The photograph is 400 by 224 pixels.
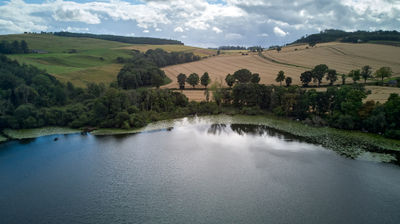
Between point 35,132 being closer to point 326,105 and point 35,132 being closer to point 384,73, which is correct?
point 326,105

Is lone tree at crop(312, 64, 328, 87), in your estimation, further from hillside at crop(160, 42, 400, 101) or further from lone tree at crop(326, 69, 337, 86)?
hillside at crop(160, 42, 400, 101)

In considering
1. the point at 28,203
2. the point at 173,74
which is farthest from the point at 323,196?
the point at 173,74

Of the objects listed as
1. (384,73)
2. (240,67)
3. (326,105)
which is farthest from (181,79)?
(384,73)

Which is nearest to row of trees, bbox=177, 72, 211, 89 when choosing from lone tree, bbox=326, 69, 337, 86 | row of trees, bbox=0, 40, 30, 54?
lone tree, bbox=326, 69, 337, 86

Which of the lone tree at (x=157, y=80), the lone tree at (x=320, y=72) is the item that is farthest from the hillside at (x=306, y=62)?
the lone tree at (x=157, y=80)

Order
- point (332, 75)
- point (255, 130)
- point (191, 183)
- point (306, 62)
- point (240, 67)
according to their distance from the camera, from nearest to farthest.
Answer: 1. point (191, 183)
2. point (255, 130)
3. point (332, 75)
4. point (306, 62)
5. point (240, 67)

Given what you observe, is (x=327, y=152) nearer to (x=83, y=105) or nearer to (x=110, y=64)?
(x=83, y=105)
